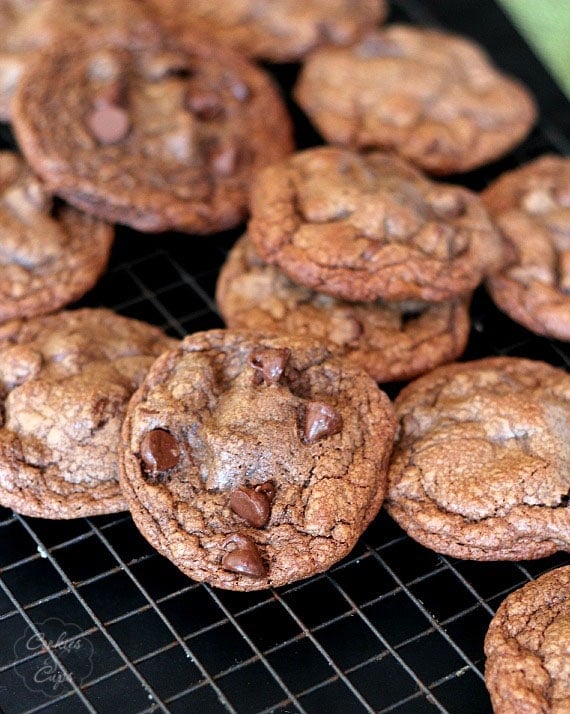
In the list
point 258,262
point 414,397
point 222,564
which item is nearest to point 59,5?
point 258,262

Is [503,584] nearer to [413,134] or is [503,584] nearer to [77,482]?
[77,482]

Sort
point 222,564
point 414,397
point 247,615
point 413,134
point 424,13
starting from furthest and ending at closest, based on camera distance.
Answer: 1. point 424,13
2. point 413,134
3. point 414,397
4. point 247,615
5. point 222,564

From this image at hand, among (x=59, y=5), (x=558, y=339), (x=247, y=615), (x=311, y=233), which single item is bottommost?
(x=247, y=615)

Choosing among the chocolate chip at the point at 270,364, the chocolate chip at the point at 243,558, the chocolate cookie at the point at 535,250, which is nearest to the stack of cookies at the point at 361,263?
the chocolate cookie at the point at 535,250

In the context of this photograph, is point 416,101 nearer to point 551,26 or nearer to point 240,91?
point 551,26

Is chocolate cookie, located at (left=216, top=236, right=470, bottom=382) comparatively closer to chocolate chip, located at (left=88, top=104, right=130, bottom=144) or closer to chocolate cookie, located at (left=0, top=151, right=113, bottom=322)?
chocolate cookie, located at (left=0, top=151, right=113, bottom=322)

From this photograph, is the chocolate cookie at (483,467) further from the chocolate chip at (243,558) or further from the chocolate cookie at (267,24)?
the chocolate cookie at (267,24)
